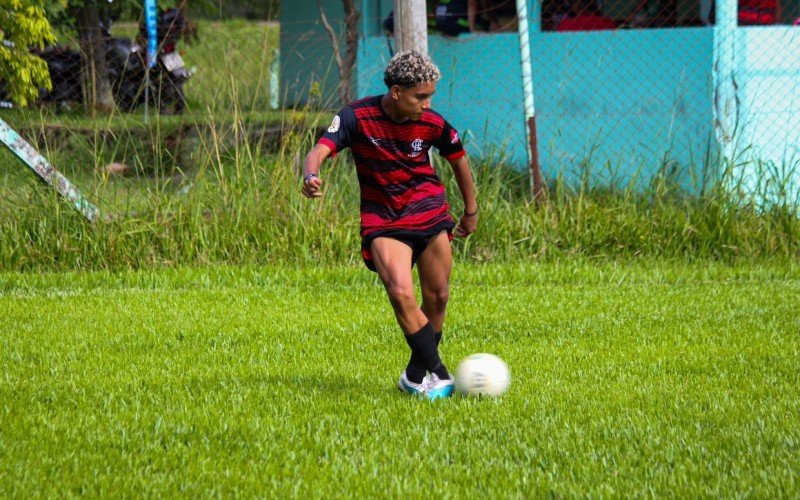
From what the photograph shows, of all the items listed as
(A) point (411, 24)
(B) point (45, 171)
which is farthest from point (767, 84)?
(B) point (45, 171)

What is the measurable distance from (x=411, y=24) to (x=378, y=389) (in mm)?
4789

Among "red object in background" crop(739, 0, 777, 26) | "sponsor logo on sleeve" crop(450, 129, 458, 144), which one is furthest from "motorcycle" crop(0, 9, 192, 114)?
"red object in background" crop(739, 0, 777, 26)

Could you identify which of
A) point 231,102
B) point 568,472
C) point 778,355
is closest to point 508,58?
point 231,102

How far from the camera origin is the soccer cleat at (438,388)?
16.9 ft

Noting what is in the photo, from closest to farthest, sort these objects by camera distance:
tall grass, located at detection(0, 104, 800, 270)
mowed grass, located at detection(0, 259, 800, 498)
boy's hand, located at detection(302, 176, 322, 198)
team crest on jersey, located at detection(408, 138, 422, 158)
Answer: mowed grass, located at detection(0, 259, 800, 498), boy's hand, located at detection(302, 176, 322, 198), team crest on jersey, located at detection(408, 138, 422, 158), tall grass, located at detection(0, 104, 800, 270)

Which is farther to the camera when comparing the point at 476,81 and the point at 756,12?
A: the point at 476,81

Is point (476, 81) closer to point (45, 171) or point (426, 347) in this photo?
point (45, 171)

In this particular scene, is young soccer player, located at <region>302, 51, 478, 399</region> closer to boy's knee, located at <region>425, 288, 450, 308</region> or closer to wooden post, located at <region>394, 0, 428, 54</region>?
boy's knee, located at <region>425, 288, 450, 308</region>

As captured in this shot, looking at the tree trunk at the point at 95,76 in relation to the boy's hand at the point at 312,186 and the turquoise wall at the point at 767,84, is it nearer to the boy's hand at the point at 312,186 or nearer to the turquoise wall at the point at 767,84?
the boy's hand at the point at 312,186

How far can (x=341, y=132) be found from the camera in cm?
513

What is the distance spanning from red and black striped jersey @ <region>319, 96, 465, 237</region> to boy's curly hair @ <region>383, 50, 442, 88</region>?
24 cm

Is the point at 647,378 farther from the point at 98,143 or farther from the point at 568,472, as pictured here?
the point at 98,143

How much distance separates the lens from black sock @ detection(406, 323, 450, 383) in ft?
16.7

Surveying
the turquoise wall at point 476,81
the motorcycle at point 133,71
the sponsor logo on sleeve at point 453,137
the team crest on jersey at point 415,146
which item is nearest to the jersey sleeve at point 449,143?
the sponsor logo on sleeve at point 453,137
